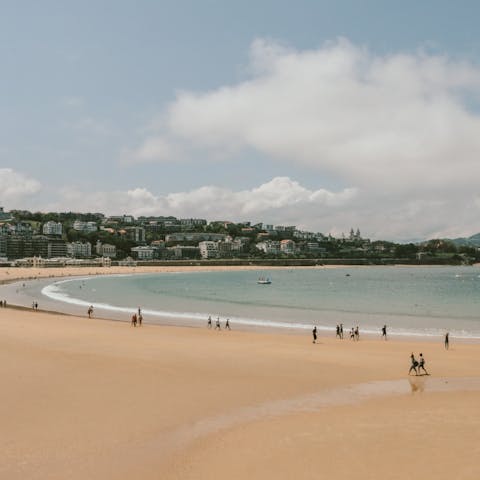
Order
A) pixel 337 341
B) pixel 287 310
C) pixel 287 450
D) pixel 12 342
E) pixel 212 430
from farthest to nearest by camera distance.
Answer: pixel 287 310 < pixel 337 341 < pixel 12 342 < pixel 212 430 < pixel 287 450

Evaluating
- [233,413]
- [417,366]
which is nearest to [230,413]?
[233,413]

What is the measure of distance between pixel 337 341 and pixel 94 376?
47.3ft

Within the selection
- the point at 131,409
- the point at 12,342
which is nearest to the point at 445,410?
the point at 131,409

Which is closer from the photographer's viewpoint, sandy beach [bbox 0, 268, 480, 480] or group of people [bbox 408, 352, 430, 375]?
sandy beach [bbox 0, 268, 480, 480]

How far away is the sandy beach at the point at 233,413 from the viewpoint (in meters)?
9.49

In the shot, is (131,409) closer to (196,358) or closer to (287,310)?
(196,358)

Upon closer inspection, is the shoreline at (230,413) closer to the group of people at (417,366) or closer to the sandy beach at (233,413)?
the sandy beach at (233,413)

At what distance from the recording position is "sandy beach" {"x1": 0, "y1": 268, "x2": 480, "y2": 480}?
9492mm

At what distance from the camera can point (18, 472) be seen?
9.12 meters

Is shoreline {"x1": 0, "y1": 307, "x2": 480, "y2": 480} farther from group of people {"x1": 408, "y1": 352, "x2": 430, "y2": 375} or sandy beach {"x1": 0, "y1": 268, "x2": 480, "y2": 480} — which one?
group of people {"x1": 408, "y1": 352, "x2": 430, "y2": 375}

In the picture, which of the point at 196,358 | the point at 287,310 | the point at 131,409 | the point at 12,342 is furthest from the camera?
the point at 287,310

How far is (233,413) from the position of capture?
42.2 feet

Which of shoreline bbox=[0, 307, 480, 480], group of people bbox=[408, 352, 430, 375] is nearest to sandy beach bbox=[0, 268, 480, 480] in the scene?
shoreline bbox=[0, 307, 480, 480]

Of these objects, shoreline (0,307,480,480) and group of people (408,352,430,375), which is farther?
group of people (408,352,430,375)
